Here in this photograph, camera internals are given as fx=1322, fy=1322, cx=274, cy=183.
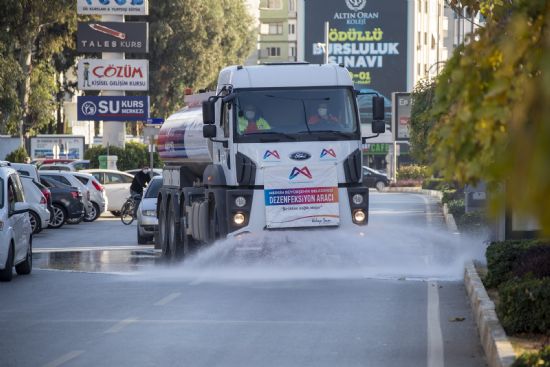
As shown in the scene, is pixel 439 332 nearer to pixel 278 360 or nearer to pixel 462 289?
pixel 278 360

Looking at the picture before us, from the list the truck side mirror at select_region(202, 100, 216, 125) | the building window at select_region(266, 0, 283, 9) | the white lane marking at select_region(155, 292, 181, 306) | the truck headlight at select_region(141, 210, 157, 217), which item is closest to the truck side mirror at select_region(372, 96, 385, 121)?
the truck side mirror at select_region(202, 100, 216, 125)

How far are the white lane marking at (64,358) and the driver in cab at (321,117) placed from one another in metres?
9.47

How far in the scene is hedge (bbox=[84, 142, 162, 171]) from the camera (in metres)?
64.2

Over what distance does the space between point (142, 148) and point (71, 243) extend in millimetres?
37634

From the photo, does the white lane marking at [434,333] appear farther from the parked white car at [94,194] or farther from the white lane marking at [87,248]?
the parked white car at [94,194]

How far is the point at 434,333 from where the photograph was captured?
12.9 meters

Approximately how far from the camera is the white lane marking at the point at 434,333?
10.9 meters

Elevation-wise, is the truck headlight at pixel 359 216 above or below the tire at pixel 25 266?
above

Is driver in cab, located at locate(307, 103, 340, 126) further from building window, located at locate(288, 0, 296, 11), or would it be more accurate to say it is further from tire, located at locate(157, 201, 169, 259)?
building window, located at locate(288, 0, 296, 11)

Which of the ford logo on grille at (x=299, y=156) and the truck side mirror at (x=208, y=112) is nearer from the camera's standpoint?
the truck side mirror at (x=208, y=112)

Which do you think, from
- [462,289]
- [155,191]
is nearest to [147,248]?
[155,191]

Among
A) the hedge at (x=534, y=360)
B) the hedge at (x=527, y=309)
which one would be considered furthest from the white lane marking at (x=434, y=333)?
the hedge at (x=534, y=360)

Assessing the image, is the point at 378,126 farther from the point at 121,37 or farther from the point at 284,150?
the point at 121,37

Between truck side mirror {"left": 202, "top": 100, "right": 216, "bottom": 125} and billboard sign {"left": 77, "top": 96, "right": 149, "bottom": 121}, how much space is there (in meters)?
45.0
